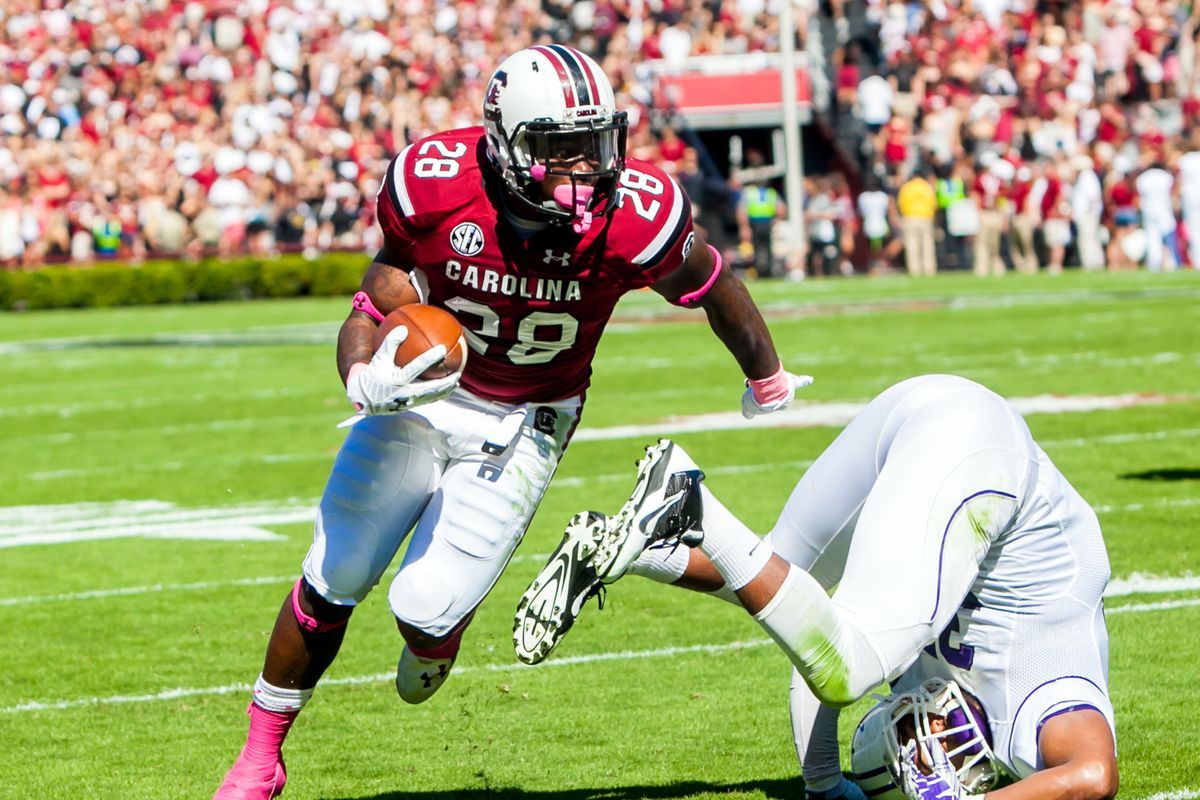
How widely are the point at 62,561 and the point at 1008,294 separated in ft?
47.5

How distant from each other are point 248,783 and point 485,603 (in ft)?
8.34

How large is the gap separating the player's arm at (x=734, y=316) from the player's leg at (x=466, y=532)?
48cm

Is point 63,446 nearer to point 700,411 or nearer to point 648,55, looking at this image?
point 700,411

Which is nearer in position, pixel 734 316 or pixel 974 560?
pixel 974 560

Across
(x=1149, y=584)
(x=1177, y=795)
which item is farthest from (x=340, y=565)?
(x=1149, y=584)

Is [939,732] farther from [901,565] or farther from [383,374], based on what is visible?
[383,374]

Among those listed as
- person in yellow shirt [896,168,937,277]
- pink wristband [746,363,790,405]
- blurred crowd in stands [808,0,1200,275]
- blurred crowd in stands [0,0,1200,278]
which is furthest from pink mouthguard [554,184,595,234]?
person in yellow shirt [896,168,937,277]

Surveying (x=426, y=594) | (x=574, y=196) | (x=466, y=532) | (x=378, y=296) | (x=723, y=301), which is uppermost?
(x=574, y=196)

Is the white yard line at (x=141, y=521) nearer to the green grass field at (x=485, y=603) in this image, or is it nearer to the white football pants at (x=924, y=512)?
the green grass field at (x=485, y=603)

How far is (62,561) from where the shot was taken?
26.2ft

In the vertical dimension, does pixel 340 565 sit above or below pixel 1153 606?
above

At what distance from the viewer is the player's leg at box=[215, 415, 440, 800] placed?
14.8 feet

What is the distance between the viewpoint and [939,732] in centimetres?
406

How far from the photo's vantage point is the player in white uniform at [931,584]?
150 inches
